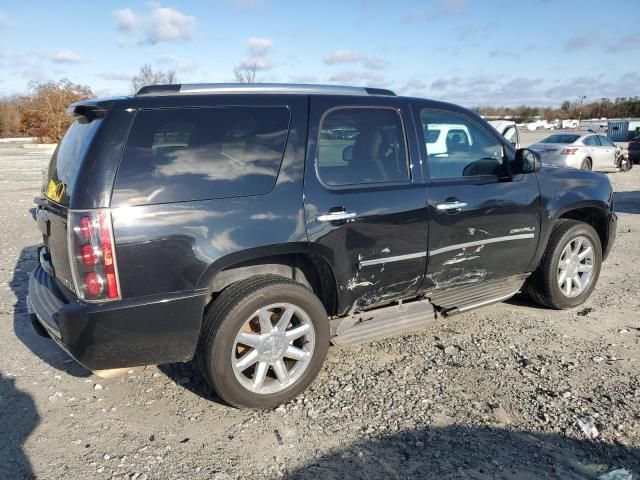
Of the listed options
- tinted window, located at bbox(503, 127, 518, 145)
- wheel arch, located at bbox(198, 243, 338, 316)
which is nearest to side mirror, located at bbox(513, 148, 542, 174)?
wheel arch, located at bbox(198, 243, 338, 316)

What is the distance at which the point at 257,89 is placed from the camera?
11.1 ft

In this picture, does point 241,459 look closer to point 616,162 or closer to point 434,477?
point 434,477

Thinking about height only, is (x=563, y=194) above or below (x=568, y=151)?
above

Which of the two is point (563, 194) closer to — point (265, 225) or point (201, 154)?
point (265, 225)

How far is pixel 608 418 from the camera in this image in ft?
10.3

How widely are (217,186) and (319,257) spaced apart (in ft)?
2.71

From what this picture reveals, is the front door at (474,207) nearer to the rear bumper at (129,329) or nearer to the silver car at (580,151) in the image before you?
the rear bumper at (129,329)

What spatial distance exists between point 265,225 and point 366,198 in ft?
2.60

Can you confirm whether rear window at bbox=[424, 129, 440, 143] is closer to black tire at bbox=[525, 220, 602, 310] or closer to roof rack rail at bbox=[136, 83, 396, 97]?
roof rack rail at bbox=[136, 83, 396, 97]

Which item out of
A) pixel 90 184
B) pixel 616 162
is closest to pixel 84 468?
pixel 90 184

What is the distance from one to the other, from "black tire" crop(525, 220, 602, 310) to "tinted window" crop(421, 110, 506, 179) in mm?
939

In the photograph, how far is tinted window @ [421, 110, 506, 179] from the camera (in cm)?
405

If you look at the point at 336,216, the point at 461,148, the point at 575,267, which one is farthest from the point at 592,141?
the point at 336,216

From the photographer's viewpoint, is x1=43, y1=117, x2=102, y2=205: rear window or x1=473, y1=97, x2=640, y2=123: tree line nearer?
x1=43, y1=117, x2=102, y2=205: rear window
